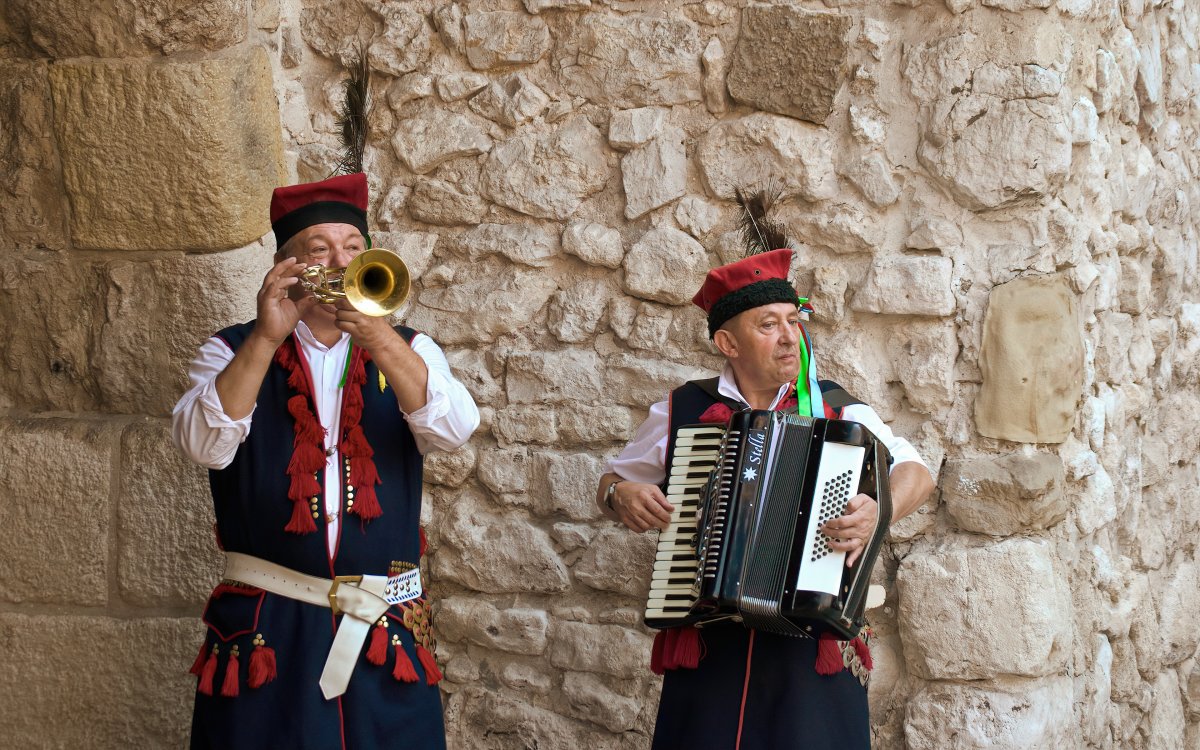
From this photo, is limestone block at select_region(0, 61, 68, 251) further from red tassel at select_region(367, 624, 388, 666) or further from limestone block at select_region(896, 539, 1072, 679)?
limestone block at select_region(896, 539, 1072, 679)

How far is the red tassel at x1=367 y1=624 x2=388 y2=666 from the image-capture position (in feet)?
9.18

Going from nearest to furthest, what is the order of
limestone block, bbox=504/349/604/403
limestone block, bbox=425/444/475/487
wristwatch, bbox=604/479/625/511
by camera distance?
wristwatch, bbox=604/479/625/511 → limestone block, bbox=504/349/604/403 → limestone block, bbox=425/444/475/487

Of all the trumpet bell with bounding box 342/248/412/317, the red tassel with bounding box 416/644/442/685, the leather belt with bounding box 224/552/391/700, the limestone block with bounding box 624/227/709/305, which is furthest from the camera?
the limestone block with bounding box 624/227/709/305

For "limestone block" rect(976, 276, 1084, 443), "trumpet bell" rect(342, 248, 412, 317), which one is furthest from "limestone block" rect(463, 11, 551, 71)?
"limestone block" rect(976, 276, 1084, 443)

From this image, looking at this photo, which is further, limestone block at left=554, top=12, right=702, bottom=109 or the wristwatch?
limestone block at left=554, top=12, right=702, bottom=109

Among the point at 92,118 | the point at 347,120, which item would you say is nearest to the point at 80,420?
the point at 92,118

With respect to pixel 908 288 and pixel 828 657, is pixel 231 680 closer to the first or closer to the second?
pixel 828 657

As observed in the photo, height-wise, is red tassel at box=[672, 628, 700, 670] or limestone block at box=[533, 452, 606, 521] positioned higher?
limestone block at box=[533, 452, 606, 521]

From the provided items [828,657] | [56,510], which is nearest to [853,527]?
[828,657]

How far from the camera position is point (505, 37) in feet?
12.6

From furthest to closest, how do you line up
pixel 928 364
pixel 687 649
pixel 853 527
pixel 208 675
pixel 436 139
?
1. pixel 436 139
2. pixel 928 364
3. pixel 687 649
4. pixel 208 675
5. pixel 853 527

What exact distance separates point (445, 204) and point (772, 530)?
1.65m

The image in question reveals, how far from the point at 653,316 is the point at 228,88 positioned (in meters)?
1.37

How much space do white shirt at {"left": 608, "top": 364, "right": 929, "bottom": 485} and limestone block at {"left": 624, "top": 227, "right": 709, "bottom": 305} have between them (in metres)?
0.58
